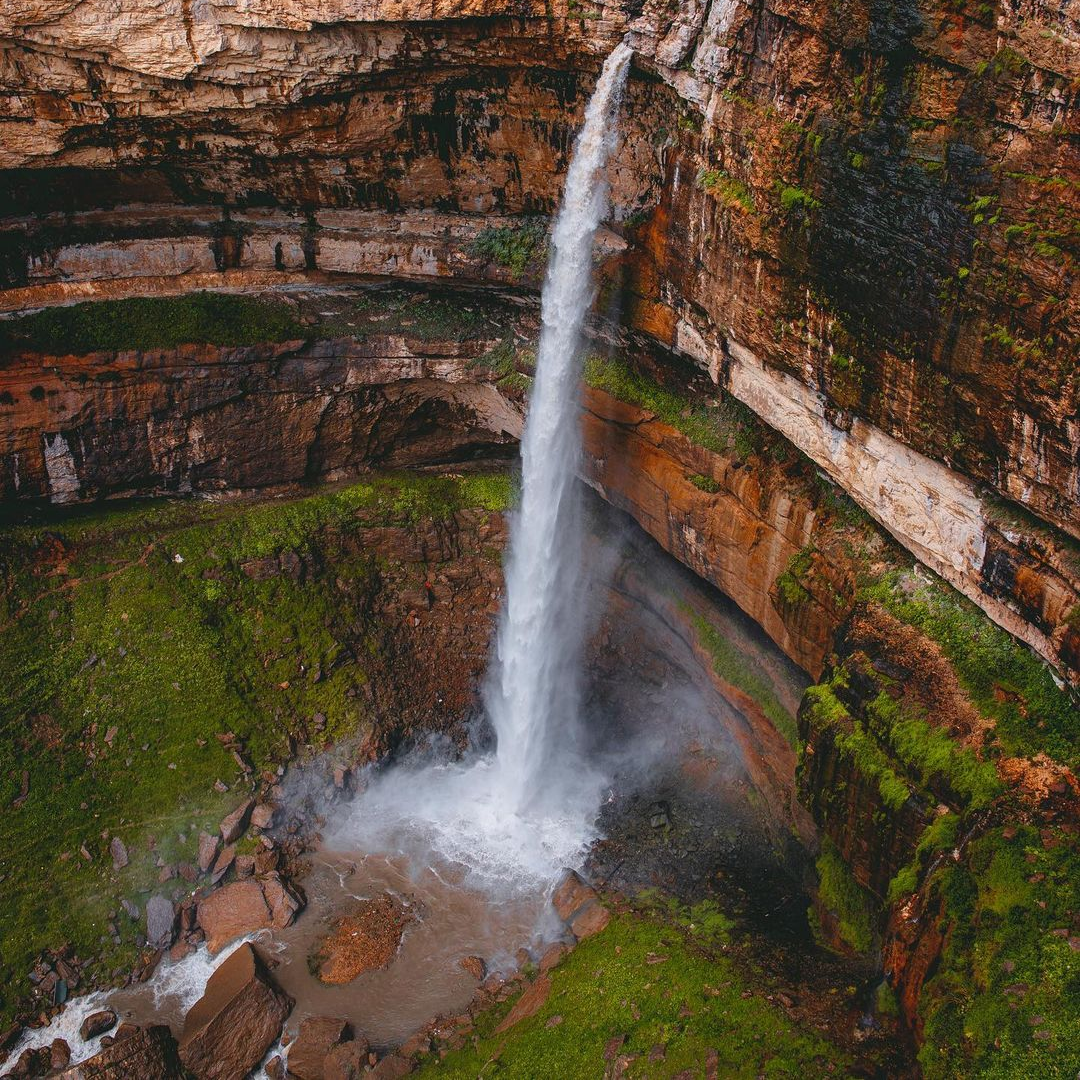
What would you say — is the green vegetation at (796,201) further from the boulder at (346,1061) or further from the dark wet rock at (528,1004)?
the boulder at (346,1061)

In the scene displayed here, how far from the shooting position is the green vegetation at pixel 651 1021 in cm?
1209

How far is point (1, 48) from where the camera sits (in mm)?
15664

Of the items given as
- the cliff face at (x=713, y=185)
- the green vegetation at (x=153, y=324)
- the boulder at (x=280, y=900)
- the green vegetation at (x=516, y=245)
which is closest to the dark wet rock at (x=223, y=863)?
the boulder at (x=280, y=900)

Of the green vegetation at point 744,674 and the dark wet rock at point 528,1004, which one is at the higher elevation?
the green vegetation at point 744,674

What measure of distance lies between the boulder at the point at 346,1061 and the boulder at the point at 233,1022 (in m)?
1.10

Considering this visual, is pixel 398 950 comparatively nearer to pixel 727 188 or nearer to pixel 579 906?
pixel 579 906

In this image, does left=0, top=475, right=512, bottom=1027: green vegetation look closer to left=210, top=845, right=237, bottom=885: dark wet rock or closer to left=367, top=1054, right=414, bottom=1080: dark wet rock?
left=210, top=845, right=237, bottom=885: dark wet rock

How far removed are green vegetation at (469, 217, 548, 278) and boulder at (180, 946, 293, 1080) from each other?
13409mm

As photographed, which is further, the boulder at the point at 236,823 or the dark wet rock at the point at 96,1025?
the boulder at the point at 236,823

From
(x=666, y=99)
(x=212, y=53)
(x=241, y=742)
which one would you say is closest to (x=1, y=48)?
(x=212, y=53)

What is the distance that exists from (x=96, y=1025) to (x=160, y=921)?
71.0 inches

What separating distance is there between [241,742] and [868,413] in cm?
1262

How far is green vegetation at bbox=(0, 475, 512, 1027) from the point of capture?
16.3 meters

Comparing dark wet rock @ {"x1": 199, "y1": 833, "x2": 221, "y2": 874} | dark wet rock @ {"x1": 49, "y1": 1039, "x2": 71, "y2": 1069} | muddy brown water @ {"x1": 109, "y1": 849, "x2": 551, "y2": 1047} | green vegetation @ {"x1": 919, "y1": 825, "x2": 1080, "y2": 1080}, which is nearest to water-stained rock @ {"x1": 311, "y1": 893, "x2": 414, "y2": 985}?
muddy brown water @ {"x1": 109, "y1": 849, "x2": 551, "y2": 1047}
